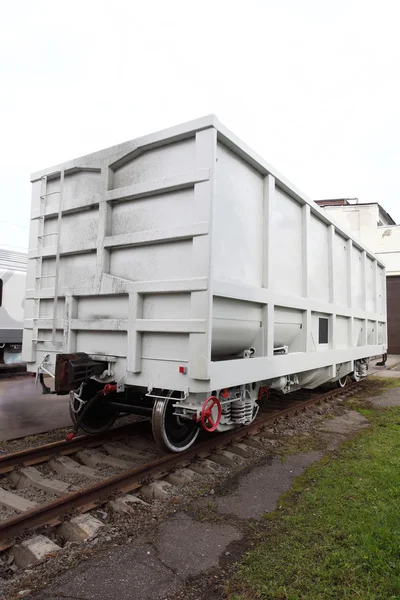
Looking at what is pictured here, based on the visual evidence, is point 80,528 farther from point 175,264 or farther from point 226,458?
point 175,264

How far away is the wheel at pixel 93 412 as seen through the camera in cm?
495

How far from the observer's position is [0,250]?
13727 mm

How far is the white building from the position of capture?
837 inches

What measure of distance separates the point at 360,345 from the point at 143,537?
732 centimetres

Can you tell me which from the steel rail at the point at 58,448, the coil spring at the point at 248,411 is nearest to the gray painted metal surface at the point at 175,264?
the coil spring at the point at 248,411

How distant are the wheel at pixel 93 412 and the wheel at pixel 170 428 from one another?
0.88 metres

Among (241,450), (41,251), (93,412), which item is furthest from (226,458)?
→ (41,251)

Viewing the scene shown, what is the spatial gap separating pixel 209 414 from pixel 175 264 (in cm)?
154

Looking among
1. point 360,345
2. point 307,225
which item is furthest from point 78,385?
point 360,345

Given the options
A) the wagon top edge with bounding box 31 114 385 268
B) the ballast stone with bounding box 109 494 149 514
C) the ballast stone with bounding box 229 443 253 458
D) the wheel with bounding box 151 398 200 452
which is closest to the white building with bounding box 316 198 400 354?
the wagon top edge with bounding box 31 114 385 268

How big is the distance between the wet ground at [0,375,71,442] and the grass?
3.80 meters

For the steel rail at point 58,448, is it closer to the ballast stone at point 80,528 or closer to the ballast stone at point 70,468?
the ballast stone at point 70,468

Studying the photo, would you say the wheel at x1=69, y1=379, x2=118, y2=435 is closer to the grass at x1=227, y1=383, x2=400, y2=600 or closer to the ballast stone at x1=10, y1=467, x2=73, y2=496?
the ballast stone at x1=10, y1=467, x2=73, y2=496

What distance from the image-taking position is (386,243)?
21.8 m
